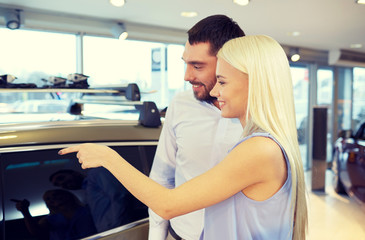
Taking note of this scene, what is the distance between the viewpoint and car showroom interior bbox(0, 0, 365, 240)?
4.44 feet

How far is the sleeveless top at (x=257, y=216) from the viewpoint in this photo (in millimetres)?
923

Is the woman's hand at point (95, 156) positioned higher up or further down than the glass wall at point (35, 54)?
further down

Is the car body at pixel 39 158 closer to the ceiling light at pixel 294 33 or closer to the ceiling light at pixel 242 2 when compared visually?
the ceiling light at pixel 242 2

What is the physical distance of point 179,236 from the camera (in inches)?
58.1

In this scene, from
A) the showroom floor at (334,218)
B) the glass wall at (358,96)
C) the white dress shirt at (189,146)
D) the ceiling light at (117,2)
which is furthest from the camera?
the glass wall at (358,96)

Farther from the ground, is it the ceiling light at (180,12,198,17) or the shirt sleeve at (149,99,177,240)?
the ceiling light at (180,12,198,17)

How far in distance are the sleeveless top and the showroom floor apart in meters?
3.63

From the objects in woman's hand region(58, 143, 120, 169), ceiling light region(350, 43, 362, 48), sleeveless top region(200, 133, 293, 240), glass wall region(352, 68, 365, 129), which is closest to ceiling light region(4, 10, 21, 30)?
woman's hand region(58, 143, 120, 169)

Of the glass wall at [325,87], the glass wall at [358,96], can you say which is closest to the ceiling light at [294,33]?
the glass wall at [325,87]

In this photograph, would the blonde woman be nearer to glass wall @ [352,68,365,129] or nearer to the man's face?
the man's face

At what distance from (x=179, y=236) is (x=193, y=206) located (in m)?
0.62

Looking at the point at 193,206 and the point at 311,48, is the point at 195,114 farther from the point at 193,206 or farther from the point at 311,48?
the point at 311,48

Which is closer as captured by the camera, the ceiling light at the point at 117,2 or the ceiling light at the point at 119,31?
the ceiling light at the point at 117,2

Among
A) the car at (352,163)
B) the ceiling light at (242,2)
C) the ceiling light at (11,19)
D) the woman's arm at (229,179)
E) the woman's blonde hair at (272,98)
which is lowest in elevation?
the car at (352,163)
